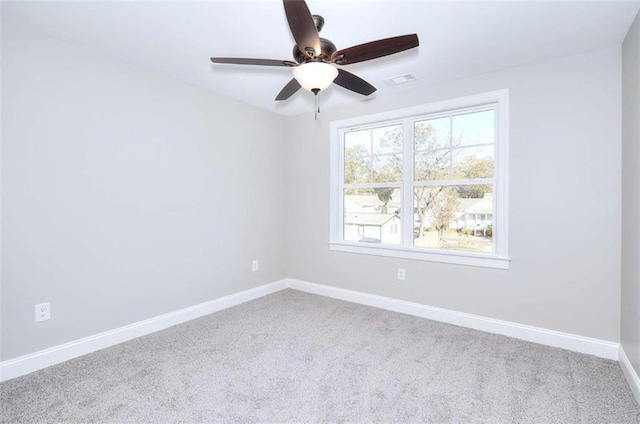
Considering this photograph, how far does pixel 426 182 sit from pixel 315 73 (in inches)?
79.2

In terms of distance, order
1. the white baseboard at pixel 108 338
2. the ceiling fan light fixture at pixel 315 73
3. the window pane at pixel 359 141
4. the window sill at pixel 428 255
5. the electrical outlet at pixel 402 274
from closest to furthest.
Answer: the ceiling fan light fixture at pixel 315 73 < the white baseboard at pixel 108 338 < the window sill at pixel 428 255 < the electrical outlet at pixel 402 274 < the window pane at pixel 359 141

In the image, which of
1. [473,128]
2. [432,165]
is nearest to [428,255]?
[432,165]

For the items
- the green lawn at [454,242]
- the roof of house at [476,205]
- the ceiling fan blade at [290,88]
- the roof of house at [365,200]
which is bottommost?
the green lawn at [454,242]

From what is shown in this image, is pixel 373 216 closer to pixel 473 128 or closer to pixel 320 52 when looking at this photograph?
pixel 473 128

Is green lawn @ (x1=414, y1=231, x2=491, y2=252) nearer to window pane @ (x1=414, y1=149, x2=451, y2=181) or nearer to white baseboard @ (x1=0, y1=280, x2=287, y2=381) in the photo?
window pane @ (x1=414, y1=149, x2=451, y2=181)

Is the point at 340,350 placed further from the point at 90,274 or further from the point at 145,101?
the point at 145,101

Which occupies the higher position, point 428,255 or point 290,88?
point 290,88

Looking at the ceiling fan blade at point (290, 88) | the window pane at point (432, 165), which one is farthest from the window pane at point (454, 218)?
the ceiling fan blade at point (290, 88)

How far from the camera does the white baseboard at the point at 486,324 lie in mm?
2506

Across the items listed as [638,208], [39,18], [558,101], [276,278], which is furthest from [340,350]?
[39,18]

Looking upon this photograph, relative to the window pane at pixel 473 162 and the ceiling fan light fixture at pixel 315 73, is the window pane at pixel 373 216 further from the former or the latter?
the ceiling fan light fixture at pixel 315 73

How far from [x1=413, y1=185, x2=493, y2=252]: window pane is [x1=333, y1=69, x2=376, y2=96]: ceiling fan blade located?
4.94ft

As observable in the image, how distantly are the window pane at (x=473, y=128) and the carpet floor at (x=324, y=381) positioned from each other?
5.90ft

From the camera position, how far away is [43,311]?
7.63 ft
